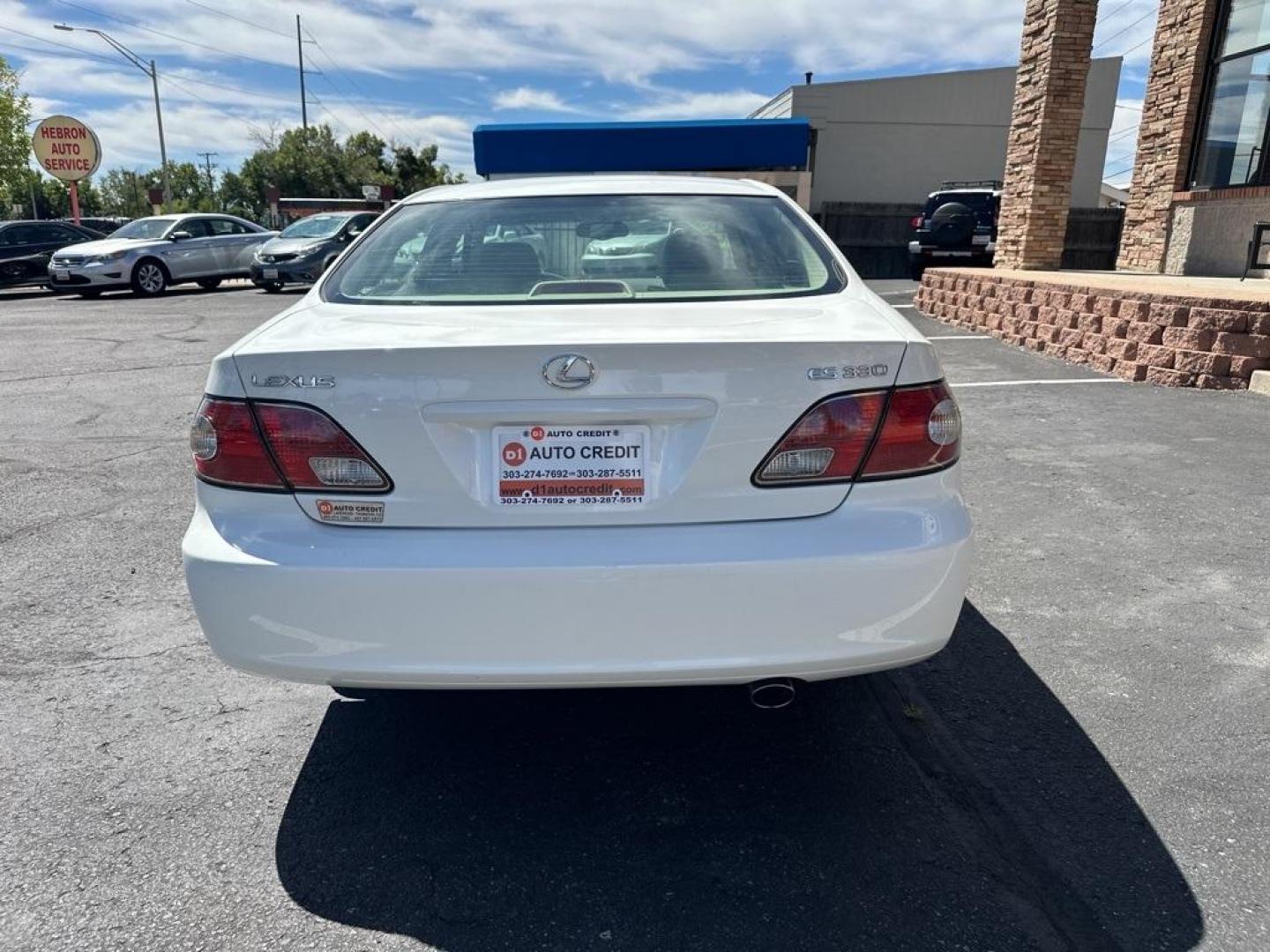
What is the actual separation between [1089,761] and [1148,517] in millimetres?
2414

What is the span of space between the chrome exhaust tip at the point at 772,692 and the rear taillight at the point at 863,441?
1.62 feet

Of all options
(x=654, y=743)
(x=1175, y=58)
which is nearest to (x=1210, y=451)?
(x=654, y=743)

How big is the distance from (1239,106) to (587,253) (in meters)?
13.0

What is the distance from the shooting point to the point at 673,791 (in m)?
2.56

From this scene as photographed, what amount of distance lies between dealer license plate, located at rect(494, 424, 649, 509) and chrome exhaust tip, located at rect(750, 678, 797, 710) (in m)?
0.57

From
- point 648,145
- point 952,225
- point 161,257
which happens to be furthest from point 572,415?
point 952,225

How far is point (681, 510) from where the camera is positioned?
2.13 meters

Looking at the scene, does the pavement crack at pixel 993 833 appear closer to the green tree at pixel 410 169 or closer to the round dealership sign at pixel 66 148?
the round dealership sign at pixel 66 148

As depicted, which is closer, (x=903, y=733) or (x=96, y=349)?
(x=903, y=733)

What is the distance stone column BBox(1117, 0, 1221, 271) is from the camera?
13.0 m

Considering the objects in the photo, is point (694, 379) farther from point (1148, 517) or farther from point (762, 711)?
point (1148, 517)

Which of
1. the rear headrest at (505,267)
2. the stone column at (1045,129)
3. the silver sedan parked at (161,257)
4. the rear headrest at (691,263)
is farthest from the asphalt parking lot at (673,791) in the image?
the silver sedan parked at (161,257)

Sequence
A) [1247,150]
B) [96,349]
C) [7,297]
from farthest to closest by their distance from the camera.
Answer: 1. [7,297]
2. [1247,150]
3. [96,349]

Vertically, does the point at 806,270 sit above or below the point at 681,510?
above
